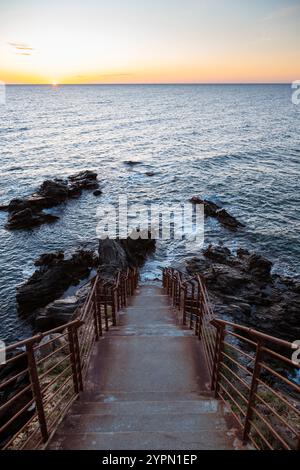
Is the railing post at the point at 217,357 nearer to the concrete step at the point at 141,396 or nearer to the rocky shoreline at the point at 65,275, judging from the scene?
the concrete step at the point at 141,396

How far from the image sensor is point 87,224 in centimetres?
3003

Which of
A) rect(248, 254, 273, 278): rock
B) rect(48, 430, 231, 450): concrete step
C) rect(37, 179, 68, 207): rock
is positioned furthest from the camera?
rect(37, 179, 68, 207): rock

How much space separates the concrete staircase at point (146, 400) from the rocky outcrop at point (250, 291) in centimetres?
917

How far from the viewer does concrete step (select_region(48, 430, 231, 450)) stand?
4.30 meters

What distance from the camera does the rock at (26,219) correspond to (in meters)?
28.8

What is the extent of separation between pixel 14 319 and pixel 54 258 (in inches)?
228

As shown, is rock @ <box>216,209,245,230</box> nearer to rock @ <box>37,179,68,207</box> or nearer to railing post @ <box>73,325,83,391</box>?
rock @ <box>37,179,68,207</box>

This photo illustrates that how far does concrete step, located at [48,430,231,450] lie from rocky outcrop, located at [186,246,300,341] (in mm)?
11888

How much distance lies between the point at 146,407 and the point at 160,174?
140ft

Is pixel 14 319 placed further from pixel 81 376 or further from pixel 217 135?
pixel 217 135

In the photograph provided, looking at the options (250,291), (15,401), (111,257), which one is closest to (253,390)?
(15,401)

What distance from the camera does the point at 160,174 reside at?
4619cm

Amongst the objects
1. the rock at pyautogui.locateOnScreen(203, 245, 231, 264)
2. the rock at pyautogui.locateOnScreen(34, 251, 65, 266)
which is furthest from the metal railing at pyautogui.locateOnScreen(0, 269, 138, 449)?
the rock at pyautogui.locateOnScreen(203, 245, 231, 264)

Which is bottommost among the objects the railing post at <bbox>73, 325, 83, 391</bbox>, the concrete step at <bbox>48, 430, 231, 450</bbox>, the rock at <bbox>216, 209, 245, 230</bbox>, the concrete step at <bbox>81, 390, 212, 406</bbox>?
the rock at <bbox>216, 209, 245, 230</bbox>
